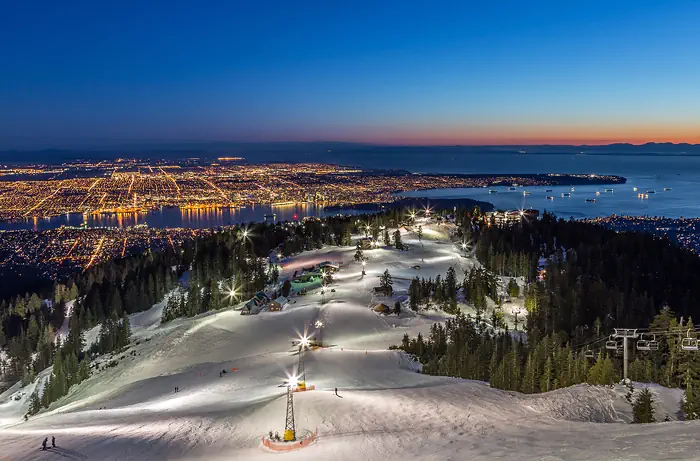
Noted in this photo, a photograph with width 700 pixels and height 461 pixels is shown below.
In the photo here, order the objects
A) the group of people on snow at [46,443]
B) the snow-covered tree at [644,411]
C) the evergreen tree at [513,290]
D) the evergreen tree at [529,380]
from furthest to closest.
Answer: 1. the evergreen tree at [513,290]
2. the evergreen tree at [529,380]
3. the snow-covered tree at [644,411]
4. the group of people on snow at [46,443]

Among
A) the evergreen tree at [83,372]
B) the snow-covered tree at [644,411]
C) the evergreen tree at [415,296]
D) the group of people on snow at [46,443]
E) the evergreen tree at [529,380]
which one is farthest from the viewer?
the evergreen tree at [415,296]

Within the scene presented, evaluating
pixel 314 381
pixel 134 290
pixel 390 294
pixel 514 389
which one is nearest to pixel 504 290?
pixel 390 294

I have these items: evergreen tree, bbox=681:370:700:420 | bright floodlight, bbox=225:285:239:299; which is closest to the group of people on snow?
evergreen tree, bbox=681:370:700:420

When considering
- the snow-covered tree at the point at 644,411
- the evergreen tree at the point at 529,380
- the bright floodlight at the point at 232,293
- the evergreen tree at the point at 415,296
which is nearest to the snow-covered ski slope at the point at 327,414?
the snow-covered tree at the point at 644,411

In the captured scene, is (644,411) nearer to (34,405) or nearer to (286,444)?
(286,444)

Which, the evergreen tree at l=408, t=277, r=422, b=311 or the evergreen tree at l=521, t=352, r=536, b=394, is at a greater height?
the evergreen tree at l=521, t=352, r=536, b=394

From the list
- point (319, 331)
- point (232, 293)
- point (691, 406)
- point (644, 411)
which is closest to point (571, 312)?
point (319, 331)

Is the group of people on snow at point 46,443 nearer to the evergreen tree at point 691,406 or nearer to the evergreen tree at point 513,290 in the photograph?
the evergreen tree at point 691,406

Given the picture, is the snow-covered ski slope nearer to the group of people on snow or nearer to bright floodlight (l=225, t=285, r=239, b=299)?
the group of people on snow
